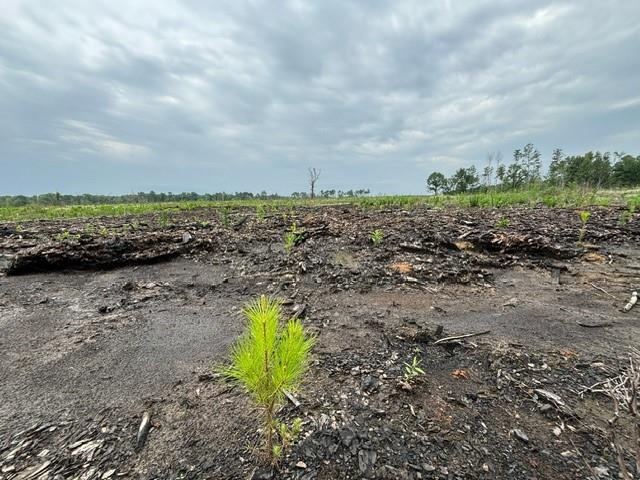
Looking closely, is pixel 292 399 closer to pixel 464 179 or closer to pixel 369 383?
pixel 369 383

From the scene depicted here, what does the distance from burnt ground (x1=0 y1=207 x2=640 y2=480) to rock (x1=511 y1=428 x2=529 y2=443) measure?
0.03 feet

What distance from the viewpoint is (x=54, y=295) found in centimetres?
369

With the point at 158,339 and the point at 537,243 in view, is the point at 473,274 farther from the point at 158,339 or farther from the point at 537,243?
the point at 158,339

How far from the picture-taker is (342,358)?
2205 millimetres

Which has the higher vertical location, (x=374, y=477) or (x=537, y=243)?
(x=537, y=243)

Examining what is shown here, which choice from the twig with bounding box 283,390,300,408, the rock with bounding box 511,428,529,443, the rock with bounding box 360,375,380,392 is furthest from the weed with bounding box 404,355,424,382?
the twig with bounding box 283,390,300,408

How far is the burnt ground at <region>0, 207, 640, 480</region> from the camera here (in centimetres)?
142

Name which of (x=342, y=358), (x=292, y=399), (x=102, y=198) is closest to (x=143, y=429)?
(x=292, y=399)

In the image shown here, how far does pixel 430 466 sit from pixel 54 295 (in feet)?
15.4

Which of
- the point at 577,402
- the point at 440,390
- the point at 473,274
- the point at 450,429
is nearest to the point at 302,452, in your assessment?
the point at 450,429

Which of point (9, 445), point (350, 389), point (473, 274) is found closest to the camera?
point (9, 445)

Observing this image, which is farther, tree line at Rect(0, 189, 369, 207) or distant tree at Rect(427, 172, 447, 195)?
distant tree at Rect(427, 172, 447, 195)

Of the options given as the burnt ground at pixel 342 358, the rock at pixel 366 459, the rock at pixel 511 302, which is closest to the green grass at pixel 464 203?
the burnt ground at pixel 342 358

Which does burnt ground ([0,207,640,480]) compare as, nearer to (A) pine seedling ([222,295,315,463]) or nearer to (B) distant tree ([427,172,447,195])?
(A) pine seedling ([222,295,315,463])
